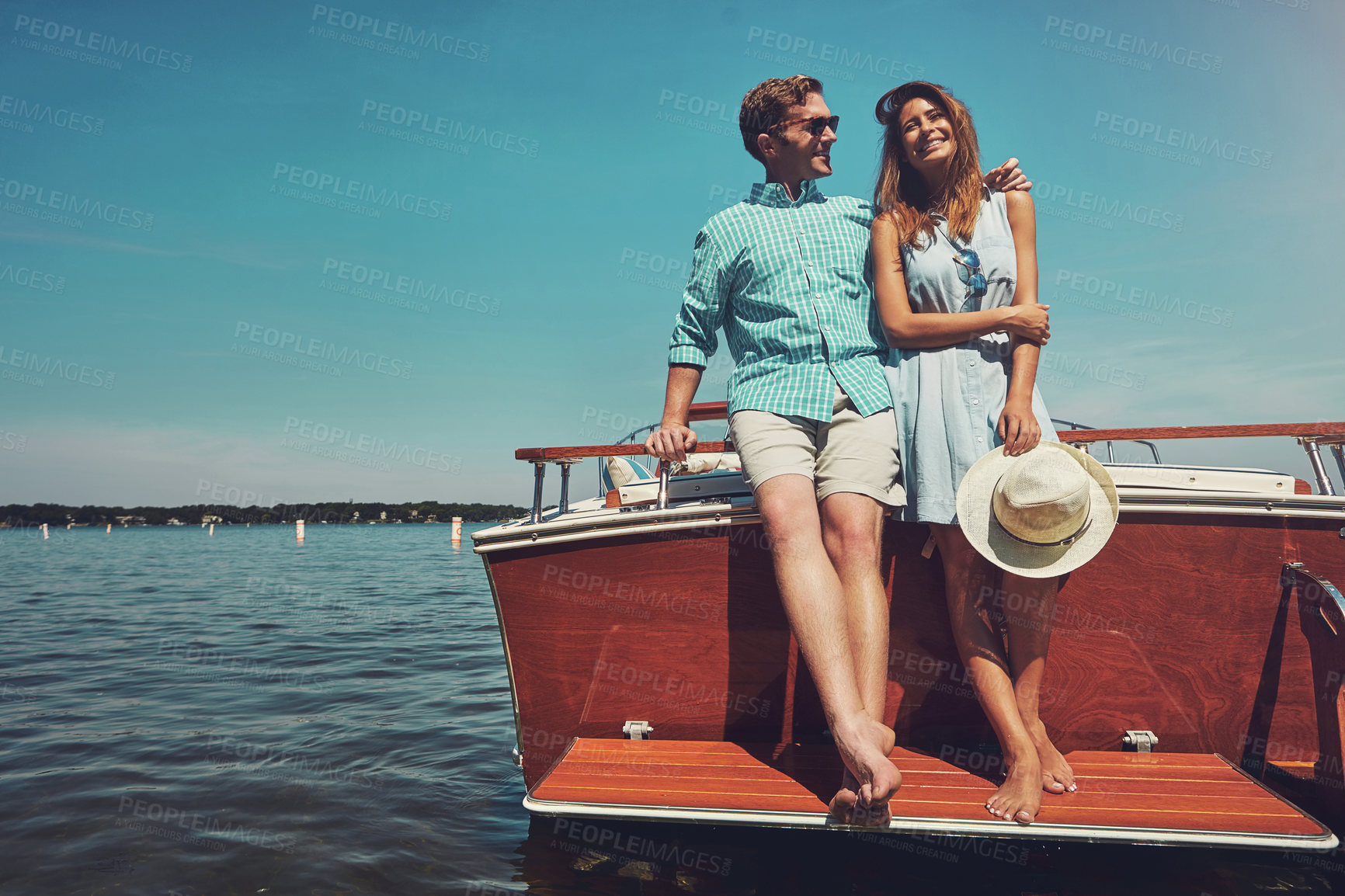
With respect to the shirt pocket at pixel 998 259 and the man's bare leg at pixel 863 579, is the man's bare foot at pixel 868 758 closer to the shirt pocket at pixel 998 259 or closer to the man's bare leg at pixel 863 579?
the man's bare leg at pixel 863 579

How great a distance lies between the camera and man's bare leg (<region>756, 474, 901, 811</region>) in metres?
2.09

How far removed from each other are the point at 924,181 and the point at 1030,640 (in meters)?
1.61

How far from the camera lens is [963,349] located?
261cm

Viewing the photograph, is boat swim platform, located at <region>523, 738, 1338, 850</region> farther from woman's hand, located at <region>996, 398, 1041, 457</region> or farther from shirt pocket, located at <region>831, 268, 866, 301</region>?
shirt pocket, located at <region>831, 268, 866, 301</region>

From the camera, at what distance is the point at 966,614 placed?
2.57 metres

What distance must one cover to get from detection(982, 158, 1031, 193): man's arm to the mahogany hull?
1.26m

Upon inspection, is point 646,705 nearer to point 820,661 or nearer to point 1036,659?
point 820,661

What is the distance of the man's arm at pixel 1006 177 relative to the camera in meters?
2.75

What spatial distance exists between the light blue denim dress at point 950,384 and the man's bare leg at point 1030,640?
0.35 meters

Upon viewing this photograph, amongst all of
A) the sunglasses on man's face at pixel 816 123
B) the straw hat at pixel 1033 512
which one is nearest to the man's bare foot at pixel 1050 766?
the straw hat at pixel 1033 512

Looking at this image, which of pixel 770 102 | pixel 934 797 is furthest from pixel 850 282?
pixel 934 797

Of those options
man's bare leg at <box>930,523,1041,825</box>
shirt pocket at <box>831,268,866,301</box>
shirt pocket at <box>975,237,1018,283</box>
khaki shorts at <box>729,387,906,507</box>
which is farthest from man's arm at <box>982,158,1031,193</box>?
man's bare leg at <box>930,523,1041,825</box>

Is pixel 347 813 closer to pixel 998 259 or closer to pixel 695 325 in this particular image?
pixel 695 325

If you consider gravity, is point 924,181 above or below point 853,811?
above
